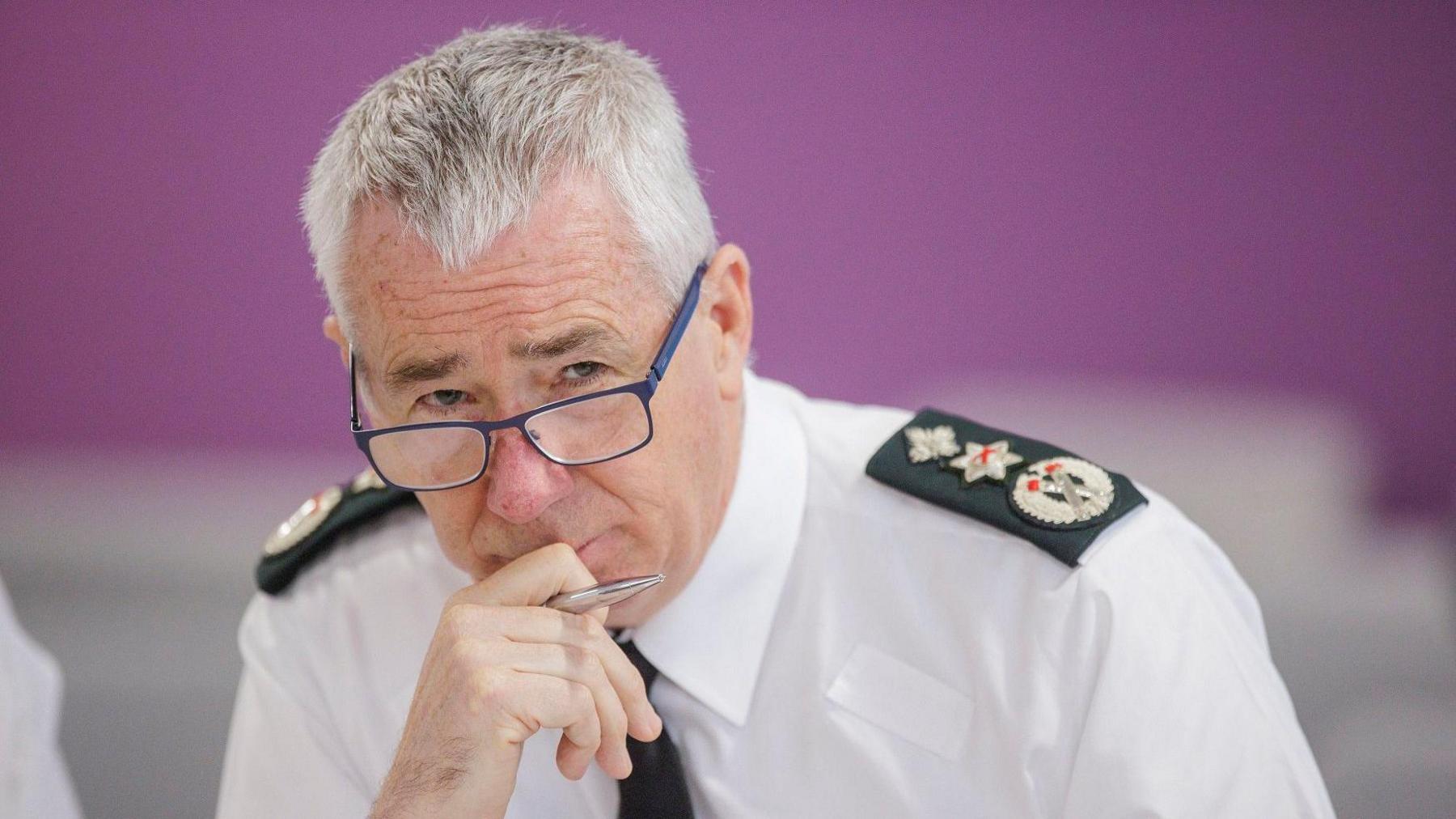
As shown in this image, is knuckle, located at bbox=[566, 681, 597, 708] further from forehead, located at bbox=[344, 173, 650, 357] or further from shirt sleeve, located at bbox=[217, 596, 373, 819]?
shirt sleeve, located at bbox=[217, 596, 373, 819]

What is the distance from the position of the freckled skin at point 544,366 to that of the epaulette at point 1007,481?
0.92ft

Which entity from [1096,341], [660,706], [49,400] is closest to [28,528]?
[49,400]

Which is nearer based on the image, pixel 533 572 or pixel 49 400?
pixel 533 572

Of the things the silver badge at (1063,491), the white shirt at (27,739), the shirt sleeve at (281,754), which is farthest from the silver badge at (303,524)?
the silver badge at (1063,491)

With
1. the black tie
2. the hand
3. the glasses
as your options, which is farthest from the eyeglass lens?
the black tie

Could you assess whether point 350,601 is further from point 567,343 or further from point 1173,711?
point 1173,711

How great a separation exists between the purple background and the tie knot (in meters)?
1.38

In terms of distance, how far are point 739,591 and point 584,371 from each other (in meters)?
0.39

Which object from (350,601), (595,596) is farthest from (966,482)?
(350,601)

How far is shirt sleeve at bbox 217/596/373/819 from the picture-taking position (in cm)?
163

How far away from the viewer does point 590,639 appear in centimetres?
132

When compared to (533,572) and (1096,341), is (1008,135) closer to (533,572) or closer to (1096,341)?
(1096,341)

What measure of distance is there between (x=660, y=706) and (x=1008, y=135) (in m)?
1.61

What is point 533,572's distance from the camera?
1.31 meters
